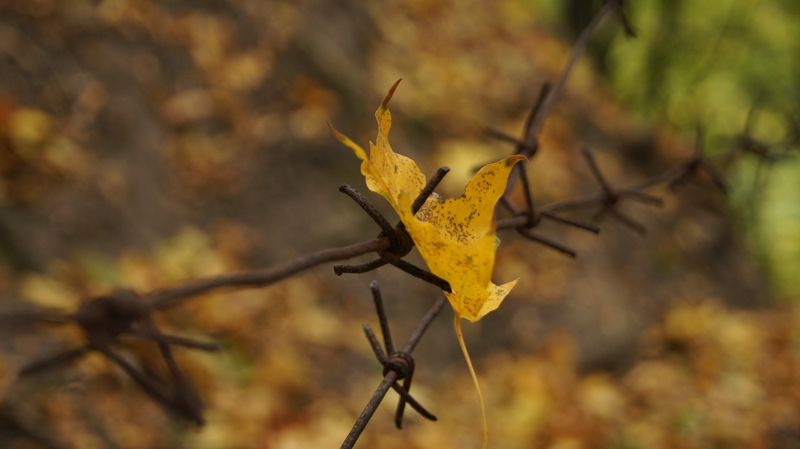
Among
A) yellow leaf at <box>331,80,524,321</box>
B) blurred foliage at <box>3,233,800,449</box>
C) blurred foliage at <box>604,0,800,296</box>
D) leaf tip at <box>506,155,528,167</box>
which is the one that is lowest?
yellow leaf at <box>331,80,524,321</box>

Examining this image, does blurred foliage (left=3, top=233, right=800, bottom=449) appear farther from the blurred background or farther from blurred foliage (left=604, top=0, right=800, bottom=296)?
blurred foliage (left=604, top=0, right=800, bottom=296)

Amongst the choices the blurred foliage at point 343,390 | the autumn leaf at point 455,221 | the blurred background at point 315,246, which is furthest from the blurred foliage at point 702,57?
the autumn leaf at point 455,221

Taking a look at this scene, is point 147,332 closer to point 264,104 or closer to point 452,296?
point 452,296

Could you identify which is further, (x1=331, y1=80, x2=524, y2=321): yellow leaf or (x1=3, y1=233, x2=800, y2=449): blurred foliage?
(x1=3, y1=233, x2=800, y2=449): blurred foliage

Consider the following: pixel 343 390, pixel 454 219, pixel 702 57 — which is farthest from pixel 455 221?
pixel 702 57

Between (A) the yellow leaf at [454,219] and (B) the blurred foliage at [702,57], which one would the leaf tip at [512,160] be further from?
(B) the blurred foliage at [702,57]

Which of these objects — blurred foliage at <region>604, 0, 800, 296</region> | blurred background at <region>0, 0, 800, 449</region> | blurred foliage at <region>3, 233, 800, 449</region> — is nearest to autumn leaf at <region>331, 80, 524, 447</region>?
blurred background at <region>0, 0, 800, 449</region>

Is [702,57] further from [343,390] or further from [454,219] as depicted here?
[454,219]
